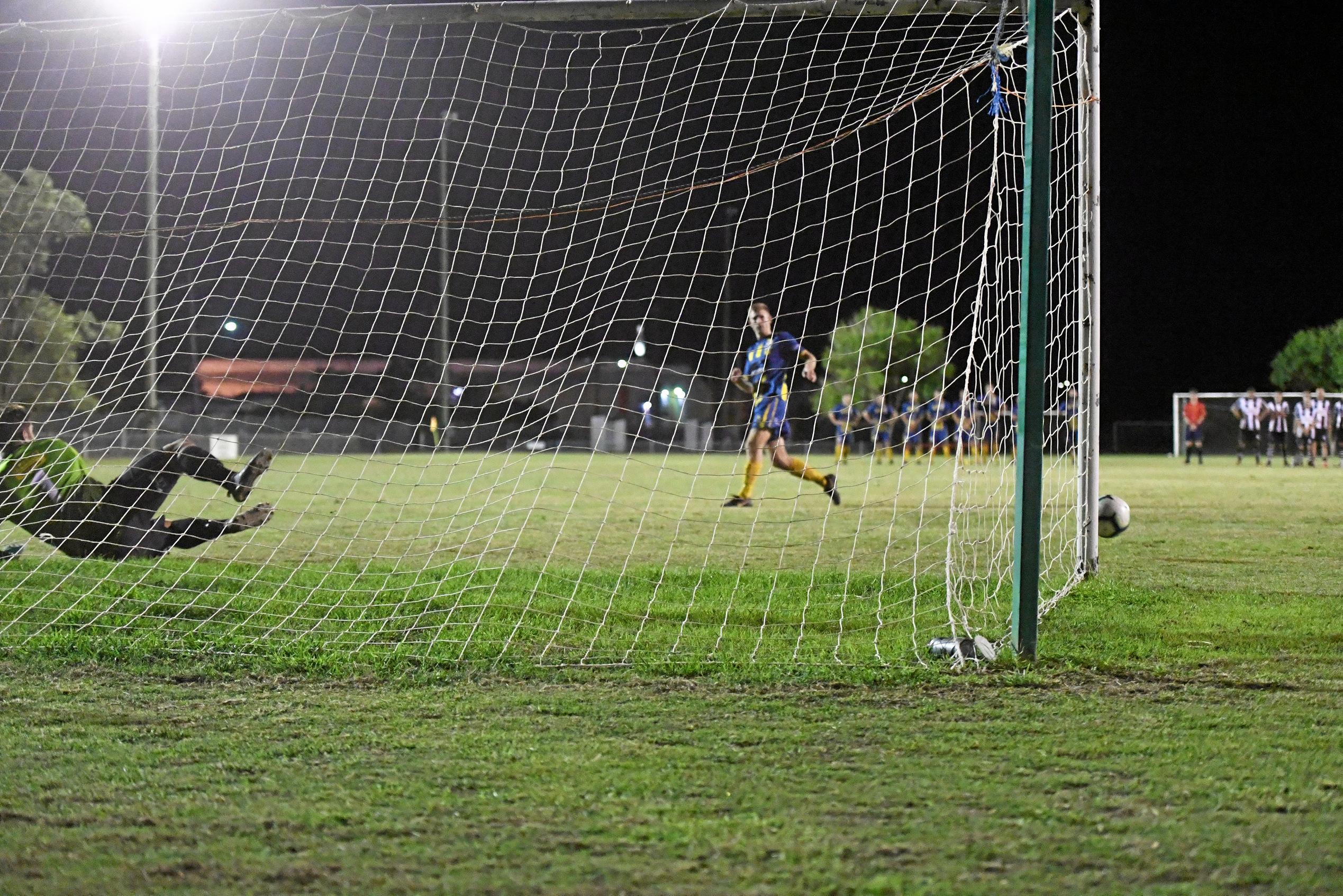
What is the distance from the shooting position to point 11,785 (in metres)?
2.79

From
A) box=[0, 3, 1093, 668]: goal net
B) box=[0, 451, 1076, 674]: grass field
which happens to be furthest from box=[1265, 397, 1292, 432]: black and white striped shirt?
box=[0, 451, 1076, 674]: grass field

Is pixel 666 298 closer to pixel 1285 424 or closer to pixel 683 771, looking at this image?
pixel 683 771

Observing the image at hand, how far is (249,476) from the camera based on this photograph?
654 cm

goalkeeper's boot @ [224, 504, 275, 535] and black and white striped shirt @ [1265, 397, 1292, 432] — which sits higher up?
black and white striped shirt @ [1265, 397, 1292, 432]

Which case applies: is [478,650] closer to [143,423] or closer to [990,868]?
[990,868]

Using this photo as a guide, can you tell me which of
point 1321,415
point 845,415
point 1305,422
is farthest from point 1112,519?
point 1321,415

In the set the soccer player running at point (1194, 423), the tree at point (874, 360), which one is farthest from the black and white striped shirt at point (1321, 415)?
the tree at point (874, 360)

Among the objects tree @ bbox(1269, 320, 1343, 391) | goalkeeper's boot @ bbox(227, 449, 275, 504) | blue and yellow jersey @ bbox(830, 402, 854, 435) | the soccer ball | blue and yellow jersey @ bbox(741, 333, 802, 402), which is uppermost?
tree @ bbox(1269, 320, 1343, 391)

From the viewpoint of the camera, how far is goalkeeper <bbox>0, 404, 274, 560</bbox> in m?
6.38

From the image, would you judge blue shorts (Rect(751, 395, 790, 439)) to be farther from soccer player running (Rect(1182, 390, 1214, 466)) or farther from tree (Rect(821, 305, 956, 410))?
tree (Rect(821, 305, 956, 410))

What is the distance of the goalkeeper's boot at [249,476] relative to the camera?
21.2ft

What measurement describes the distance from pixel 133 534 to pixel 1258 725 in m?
5.80

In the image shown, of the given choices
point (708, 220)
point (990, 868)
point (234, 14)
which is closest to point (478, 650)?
point (990, 868)

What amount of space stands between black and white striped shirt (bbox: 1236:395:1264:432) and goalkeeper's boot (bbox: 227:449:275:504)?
2109 cm
